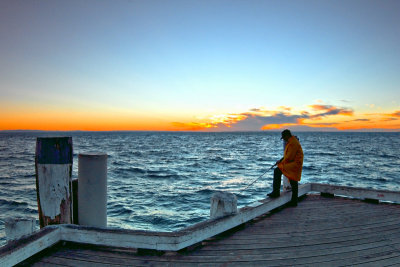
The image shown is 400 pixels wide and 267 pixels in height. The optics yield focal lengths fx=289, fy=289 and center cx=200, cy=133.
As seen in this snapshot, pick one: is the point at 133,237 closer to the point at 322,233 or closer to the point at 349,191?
the point at 322,233

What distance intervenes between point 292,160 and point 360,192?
6.51ft

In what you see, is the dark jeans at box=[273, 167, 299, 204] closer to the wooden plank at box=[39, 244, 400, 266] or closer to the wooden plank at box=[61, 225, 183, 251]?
the wooden plank at box=[39, 244, 400, 266]

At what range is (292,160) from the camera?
562 cm

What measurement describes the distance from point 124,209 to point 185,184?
6.13 metres

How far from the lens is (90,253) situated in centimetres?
332

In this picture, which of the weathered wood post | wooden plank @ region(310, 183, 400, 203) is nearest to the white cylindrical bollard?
the weathered wood post

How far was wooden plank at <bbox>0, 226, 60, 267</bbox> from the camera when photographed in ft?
9.43

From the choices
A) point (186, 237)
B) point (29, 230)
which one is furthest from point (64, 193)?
point (186, 237)

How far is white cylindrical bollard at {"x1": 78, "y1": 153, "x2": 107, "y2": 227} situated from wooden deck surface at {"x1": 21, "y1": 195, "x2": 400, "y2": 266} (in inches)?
18.0

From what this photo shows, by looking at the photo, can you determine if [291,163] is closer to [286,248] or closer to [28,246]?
[286,248]

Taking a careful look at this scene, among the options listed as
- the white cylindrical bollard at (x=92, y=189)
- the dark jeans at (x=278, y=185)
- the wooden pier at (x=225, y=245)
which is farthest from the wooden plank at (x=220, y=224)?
the white cylindrical bollard at (x=92, y=189)

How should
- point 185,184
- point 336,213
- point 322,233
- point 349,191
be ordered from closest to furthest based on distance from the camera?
point 322,233, point 336,213, point 349,191, point 185,184

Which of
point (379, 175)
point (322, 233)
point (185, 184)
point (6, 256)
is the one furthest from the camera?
point (379, 175)

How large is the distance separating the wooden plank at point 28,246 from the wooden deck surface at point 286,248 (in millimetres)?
93
